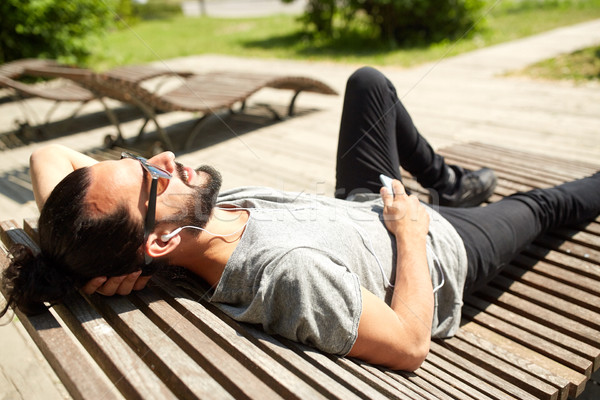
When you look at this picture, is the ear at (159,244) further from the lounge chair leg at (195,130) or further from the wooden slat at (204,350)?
the lounge chair leg at (195,130)

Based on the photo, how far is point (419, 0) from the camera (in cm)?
1134

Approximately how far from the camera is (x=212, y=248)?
170 centimetres

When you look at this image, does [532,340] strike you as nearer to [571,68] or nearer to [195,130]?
[195,130]

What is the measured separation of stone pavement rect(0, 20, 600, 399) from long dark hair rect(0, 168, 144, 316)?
3.09 feet

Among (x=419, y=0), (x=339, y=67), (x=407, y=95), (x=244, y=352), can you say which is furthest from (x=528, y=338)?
(x=419, y=0)

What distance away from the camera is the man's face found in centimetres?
149

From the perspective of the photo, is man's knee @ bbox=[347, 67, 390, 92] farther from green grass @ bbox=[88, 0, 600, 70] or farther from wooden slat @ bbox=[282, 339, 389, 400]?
green grass @ bbox=[88, 0, 600, 70]

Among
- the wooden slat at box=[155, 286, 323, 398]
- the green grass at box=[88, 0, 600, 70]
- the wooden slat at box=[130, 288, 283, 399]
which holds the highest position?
the wooden slat at box=[130, 288, 283, 399]

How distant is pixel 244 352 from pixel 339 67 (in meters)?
9.31

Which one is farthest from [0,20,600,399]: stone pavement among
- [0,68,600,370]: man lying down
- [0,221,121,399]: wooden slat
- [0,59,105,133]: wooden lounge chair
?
[0,68,600,370]: man lying down

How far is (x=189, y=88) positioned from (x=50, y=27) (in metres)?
6.27

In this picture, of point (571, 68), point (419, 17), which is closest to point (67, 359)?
point (571, 68)

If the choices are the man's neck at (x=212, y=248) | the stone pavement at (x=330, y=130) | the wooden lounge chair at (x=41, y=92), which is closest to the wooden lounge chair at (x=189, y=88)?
the wooden lounge chair at (x=41, y=92)

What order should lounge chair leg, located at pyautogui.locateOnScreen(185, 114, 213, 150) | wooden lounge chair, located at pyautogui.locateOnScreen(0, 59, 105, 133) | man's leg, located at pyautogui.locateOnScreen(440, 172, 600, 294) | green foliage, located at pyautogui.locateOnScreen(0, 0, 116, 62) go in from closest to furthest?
1. man's leg, located at pyautogui.locateOnScreen(440, 172, 600, 294)
2. lounge chair leg, located at pyautogui.locateOnScreen(185, 114, 213, 150)
3. wooden lounge chair, located at pyautogui.locateOnScreen(0, 59, 105, 133)
4. green foliage, located at pyautogui.locateOnScreen(0, 0, 116, 62)
